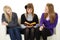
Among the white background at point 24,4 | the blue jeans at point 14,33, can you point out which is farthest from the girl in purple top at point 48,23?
the white background at point 24,4

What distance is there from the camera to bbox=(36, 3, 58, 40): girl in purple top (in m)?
3.58

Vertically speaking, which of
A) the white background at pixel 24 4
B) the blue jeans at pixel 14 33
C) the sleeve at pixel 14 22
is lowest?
the blue jeans at pixel 14 33

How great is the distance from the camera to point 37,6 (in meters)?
4.38

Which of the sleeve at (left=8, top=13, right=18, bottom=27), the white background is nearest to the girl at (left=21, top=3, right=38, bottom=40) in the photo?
the sleeve at (left=8, top=13, right=18, bottom=27)

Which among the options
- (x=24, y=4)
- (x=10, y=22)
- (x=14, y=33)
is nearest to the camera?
(x=14, y=33)

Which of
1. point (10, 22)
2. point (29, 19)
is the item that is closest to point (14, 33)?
point (10, 22)

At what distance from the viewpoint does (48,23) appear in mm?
3771

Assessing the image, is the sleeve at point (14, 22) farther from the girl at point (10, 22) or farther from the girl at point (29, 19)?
the girl at point (29, 19)

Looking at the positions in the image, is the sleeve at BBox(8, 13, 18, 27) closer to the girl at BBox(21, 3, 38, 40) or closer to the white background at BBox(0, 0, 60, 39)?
the girl at BBox(21, 3, 38, 40)

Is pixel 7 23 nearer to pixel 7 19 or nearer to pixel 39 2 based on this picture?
pixel 7 19

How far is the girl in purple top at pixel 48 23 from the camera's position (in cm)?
358

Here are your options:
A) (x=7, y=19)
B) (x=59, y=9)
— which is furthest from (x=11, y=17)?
(x=59, y=9)

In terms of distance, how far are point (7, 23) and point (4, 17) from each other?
0.51ft

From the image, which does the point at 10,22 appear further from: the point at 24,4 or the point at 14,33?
the point at 24,4
